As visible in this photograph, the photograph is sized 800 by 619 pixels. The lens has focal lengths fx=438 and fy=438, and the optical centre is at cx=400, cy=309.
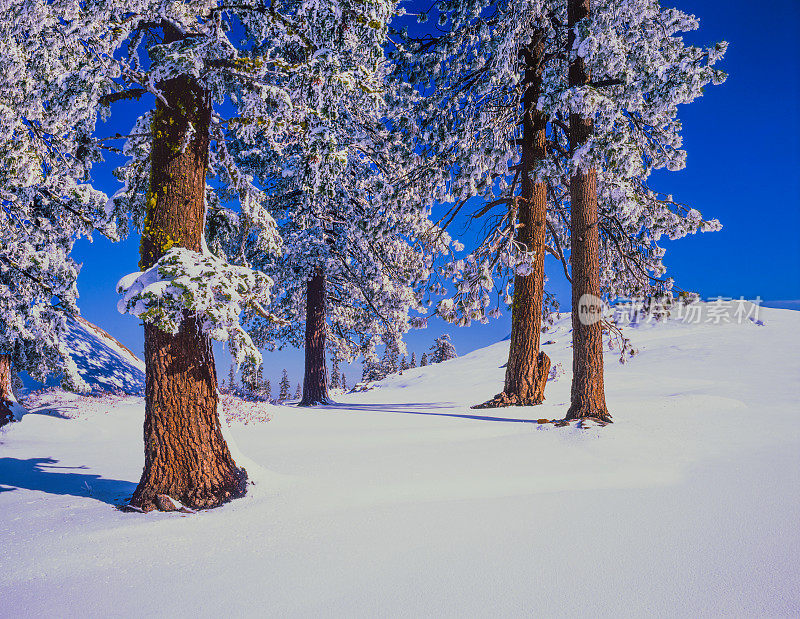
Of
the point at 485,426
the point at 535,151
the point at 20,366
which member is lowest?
the point at 485,426

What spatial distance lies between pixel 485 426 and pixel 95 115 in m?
6.67

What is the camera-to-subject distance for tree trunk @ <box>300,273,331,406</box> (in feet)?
47.4

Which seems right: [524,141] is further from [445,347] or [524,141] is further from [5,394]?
[445,347]

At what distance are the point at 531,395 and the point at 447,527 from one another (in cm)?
668

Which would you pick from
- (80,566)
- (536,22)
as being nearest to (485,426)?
(80,566)

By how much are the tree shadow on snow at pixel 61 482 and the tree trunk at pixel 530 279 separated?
7.01m

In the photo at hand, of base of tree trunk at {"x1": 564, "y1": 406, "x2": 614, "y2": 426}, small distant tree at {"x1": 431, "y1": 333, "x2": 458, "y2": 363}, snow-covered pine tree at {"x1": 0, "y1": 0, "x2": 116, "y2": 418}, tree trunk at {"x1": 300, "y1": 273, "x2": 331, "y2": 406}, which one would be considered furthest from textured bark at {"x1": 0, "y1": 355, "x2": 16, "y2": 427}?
small distant tree at {"x1": 431, "y1": 333, "x2": 458, "y2": 363}

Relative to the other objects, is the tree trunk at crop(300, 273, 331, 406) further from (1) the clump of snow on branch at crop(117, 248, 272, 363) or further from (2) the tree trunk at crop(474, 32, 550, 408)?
(1) the clump of snow on branch at crop(117, 248, 272, 363)

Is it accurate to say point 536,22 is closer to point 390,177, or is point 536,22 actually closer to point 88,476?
point 390,177

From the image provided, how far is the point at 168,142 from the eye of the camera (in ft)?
15.0

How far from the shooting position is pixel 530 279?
9.82 meters

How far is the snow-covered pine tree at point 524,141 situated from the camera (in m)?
8.10
